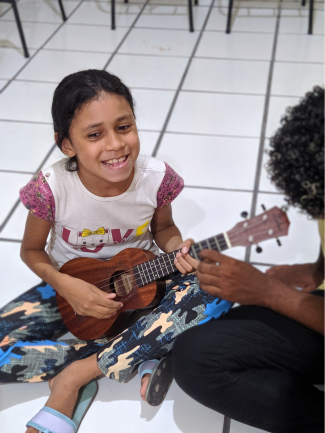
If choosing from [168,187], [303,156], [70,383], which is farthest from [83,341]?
[303,156]

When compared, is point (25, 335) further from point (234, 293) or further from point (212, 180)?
point (212, 180)

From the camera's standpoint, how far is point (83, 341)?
1.35m

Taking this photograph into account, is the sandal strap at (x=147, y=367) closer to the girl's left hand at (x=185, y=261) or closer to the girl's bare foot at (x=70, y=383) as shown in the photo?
the girl's bare foot at (x=70, y=383)

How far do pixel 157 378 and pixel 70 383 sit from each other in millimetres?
232

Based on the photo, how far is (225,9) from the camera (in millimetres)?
3789

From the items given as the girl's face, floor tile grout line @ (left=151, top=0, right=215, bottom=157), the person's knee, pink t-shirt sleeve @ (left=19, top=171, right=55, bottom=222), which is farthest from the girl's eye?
floor tile grout line @ (left=151, top=0, right=215, bottom=157)

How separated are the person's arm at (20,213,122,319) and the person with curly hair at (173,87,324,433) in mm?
237

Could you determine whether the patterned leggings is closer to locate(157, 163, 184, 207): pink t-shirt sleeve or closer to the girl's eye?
locate(157, 163, 184, 207): pink t-shirt sleeve

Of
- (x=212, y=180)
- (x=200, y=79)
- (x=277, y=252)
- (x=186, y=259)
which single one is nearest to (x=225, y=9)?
(x=200, y=79)

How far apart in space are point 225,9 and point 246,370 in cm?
337

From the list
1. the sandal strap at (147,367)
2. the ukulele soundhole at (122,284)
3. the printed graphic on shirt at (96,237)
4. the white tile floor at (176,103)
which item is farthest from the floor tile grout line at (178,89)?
the sandal strap at (147,367)

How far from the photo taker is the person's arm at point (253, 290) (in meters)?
0.99

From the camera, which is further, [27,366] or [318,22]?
[318,22]

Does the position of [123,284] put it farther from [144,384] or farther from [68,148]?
[68,148]
